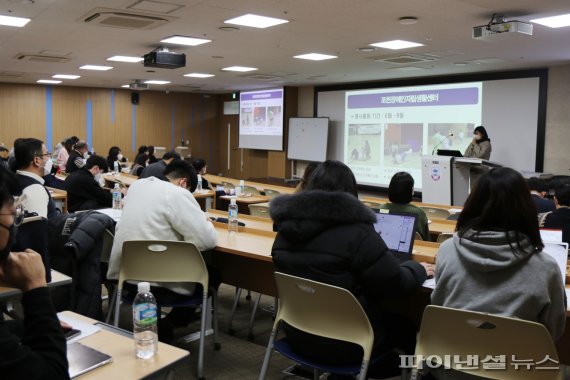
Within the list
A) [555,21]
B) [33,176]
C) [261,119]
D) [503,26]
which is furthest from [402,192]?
[261,119]

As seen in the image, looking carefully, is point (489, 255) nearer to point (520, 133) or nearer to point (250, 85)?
point (520, 133)

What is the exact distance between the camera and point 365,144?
1157 cm

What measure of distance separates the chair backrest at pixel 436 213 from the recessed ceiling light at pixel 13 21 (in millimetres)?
4763

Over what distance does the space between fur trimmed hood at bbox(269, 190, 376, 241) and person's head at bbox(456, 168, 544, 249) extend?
0.46m

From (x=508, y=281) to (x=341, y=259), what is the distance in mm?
621

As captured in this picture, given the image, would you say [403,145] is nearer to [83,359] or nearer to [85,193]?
[85,193]

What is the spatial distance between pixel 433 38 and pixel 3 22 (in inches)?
195

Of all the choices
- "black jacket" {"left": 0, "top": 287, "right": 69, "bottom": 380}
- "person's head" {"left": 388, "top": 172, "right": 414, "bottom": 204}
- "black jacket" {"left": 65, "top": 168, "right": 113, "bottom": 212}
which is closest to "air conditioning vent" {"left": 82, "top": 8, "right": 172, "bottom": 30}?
"black jacket" {"left": 65, "top": 168, "right": 113, "bottom": 212}

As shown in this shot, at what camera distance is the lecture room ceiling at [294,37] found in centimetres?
479

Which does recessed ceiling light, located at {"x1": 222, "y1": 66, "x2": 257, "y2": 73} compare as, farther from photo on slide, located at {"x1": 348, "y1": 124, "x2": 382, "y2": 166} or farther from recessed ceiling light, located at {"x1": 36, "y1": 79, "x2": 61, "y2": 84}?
recessed ceiling light, located at {"x1": 36, "y1": 79, "x2": 61, "y2": 84}

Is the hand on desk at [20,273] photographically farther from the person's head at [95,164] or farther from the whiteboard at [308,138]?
the whiteboard at [308,138]

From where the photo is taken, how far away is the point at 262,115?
14.0m

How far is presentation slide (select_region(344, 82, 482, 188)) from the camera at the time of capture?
954 centimetres

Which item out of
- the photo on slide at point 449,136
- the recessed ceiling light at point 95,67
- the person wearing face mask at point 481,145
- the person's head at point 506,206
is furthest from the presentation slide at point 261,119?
the person's head at point 506,206
